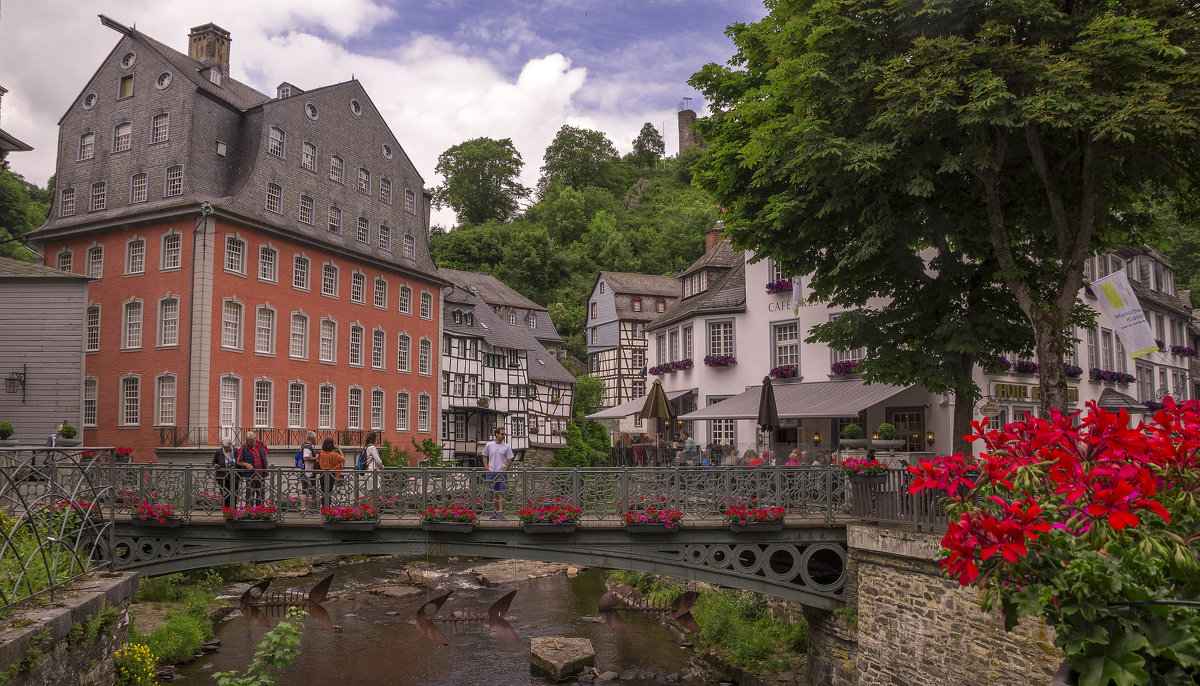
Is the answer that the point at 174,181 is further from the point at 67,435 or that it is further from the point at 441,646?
the point at 441,646

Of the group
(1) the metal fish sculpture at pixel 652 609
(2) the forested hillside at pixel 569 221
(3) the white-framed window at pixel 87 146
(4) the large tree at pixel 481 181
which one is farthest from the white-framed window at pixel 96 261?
(4) the large tree at pixel 481 181

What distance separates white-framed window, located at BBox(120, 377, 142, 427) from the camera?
91.7 feet

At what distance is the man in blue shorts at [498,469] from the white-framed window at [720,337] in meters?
15.0

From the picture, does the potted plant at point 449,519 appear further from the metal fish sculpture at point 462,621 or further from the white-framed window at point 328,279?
the white-framed window at point 328,279

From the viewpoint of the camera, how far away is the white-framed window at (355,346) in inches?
1353

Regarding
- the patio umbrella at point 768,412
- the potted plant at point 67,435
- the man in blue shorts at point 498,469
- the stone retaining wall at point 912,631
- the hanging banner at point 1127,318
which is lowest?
the stone retaining wall at point 912,631

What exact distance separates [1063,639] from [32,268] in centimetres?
2730

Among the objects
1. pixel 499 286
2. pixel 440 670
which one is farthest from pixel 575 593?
pixel 499 286

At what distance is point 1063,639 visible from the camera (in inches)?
122

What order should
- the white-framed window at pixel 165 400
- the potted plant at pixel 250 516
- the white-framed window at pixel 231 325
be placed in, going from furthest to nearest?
the white-framed window at pixel 231 325, the white-framed window at pixel 165 400, the potted plant at pixel 250 516

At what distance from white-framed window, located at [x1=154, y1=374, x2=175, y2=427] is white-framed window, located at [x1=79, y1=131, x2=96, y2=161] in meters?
9.74

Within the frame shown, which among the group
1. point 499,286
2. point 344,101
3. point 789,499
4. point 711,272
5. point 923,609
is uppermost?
point 344,101

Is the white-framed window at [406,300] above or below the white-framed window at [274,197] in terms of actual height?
below

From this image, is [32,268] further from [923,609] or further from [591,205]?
[591,205]
